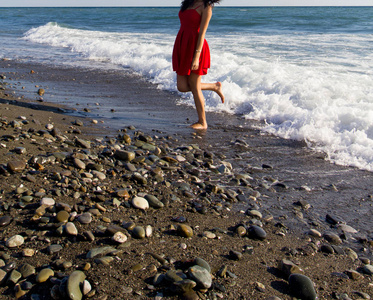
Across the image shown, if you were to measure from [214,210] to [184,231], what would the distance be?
0.51 m

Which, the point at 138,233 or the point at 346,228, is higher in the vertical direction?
the point at 138,233

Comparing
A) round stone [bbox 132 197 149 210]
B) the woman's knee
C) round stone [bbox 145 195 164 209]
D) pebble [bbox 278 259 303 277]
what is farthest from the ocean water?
round stone [bbox 132 197 149 210]

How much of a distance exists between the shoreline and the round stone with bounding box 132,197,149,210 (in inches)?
1.6

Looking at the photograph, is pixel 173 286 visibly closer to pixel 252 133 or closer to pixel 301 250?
pixel 301 250

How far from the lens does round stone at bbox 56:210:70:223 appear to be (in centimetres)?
236

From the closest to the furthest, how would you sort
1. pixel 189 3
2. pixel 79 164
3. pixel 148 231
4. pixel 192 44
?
pixel 148 231
pixel 79 164
pixel 189 3
pixel 192 44

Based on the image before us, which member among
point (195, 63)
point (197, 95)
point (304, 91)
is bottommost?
point (304, 91)

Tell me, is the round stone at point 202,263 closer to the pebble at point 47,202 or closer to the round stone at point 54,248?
the round stone at point 54,248

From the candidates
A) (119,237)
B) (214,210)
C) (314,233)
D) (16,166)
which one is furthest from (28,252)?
(314,233)

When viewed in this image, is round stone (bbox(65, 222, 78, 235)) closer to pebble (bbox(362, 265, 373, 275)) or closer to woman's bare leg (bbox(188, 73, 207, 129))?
pebble (bbox(362, 265, 373, 275))

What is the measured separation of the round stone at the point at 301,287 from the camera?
6.47 ft

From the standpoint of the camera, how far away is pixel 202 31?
4.18 metres

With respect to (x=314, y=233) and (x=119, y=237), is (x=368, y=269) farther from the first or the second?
(x=119, y=237)

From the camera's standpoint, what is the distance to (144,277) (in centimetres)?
194
